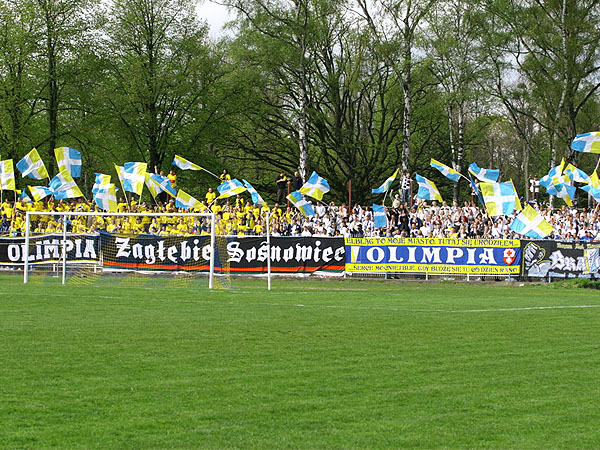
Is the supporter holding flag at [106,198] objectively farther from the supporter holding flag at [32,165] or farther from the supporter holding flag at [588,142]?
the supporter holding flag at [588,142]

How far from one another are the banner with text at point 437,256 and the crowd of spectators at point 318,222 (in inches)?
46.4

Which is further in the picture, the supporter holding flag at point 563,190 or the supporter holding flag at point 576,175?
the supporter holding flag at point 563,190

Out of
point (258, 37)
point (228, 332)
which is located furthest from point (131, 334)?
point (258, 37)

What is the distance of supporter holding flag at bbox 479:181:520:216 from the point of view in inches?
1102

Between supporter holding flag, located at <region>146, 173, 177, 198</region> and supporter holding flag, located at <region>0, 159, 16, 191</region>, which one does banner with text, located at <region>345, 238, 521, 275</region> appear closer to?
supporter holding flag, located at <region>146, 173, 177, 198</region>

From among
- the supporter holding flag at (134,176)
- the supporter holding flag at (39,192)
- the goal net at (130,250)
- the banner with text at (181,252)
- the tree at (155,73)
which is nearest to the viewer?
the goal net at (130,250)

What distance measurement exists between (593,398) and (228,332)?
6.00 m

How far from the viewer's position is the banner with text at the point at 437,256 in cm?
2944

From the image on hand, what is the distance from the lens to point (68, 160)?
30.9 m

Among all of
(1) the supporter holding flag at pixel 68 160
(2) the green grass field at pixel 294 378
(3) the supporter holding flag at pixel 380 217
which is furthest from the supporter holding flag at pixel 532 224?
(1) the supporter holding flag at pixel 68 160

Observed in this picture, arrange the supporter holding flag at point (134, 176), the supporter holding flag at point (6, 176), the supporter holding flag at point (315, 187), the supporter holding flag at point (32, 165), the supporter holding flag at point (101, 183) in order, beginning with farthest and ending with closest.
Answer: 1. the supporter holding flag at point (315, 187)
2. the supporter holding flag at point (32, 165)
3. the supporter holding flag at point (6, 176)
4. the supporter holding flag at point (101, 183)
5. the supporter holding flag at point (134, 176)

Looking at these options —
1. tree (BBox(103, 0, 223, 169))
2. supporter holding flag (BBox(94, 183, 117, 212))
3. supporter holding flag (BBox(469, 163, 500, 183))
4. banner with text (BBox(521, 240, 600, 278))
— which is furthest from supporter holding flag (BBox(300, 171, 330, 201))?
tree (BBox(103, 0, 223, 169))

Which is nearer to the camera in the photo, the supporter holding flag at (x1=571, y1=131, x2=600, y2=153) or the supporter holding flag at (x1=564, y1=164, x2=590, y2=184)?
the supporter holding flag at (x1=571, y1=131, x2=600, y2=153)

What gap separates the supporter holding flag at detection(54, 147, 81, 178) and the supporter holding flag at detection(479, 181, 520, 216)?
15073mm
